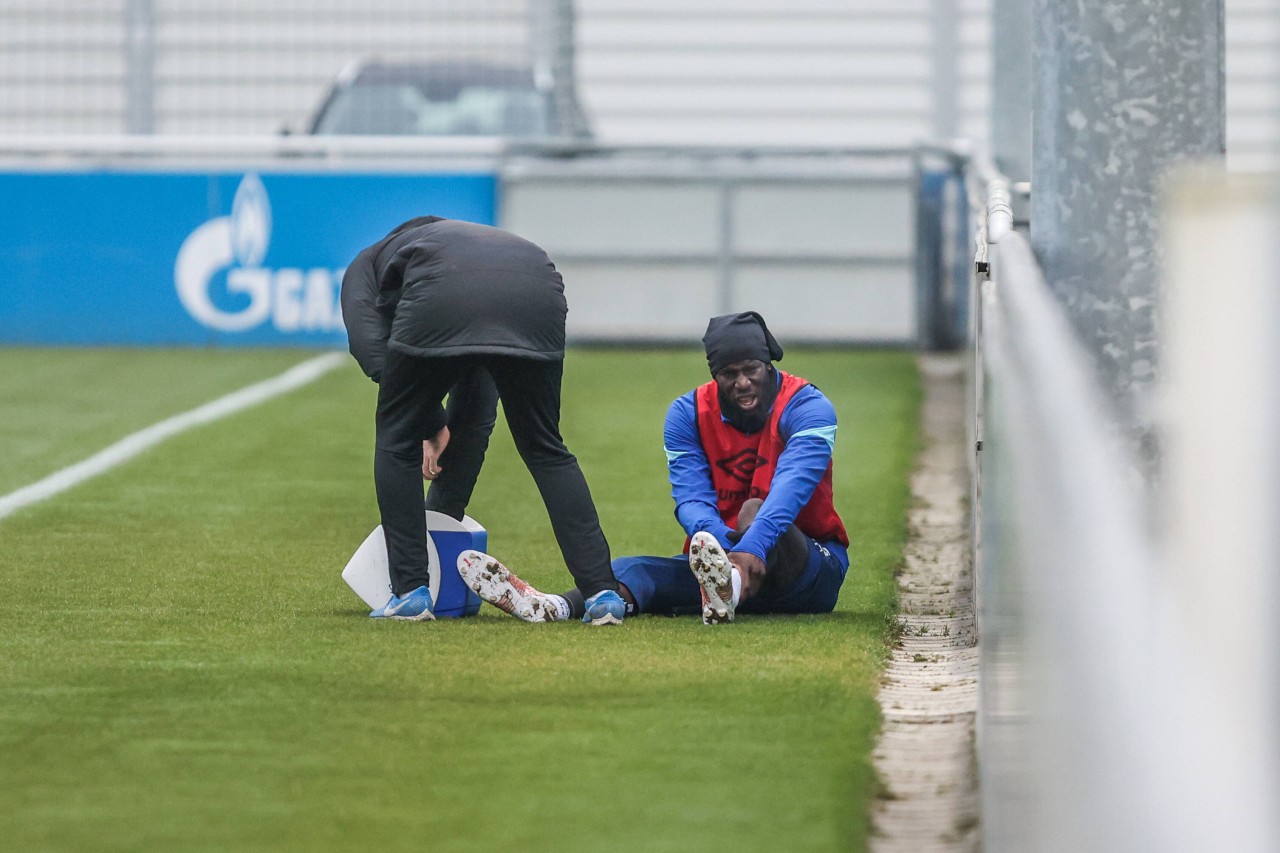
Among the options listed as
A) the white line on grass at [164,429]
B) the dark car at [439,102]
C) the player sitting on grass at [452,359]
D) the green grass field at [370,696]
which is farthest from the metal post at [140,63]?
the player sitting on grass at [452,359]

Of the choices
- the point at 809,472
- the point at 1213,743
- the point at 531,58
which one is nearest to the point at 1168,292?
the point at 809,472

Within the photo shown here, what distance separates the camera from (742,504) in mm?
5977

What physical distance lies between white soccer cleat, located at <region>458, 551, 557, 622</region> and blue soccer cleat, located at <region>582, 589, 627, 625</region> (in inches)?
4.1

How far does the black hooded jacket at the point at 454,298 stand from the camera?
18.0 feet

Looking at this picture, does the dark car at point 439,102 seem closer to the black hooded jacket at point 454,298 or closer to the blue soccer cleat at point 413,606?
the black hooded jacket at point 454,298

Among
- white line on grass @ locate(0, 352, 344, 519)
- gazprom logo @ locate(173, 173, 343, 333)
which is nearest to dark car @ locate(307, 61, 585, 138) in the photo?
gazprom logo @ locate(173, 173, 343, 333)

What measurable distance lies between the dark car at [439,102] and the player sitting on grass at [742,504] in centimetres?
984

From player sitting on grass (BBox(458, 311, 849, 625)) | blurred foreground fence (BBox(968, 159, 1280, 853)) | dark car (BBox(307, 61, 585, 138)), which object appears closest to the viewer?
blurred foreground fence (BBox(968, 159, 1280, 853))

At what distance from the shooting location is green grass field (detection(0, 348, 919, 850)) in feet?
12.4

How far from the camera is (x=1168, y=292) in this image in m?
4.68

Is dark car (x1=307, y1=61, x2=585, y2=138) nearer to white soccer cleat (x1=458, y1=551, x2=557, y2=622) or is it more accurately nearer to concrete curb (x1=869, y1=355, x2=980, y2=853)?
concrete curb (x1=869, y1=355, x2=980, y2=853)

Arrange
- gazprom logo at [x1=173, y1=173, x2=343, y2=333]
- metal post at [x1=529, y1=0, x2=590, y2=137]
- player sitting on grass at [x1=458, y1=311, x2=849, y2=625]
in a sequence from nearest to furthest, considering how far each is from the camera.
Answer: player sitting on grass at [x1=458, y1=311, x2=849, y2=625] → gazprom logo at [x1=173, y1=173, x2=343, y2=333] → metal post at [x1=529, y1=0, x2=590, y2=137]

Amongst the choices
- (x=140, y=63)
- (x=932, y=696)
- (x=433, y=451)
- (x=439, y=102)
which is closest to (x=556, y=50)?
(x=439, y=102)

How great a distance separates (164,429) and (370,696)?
6.15 m
